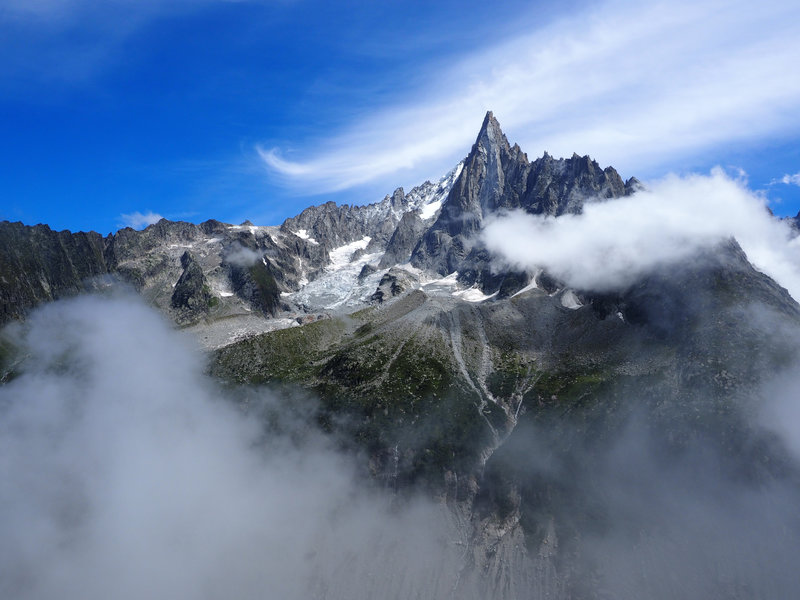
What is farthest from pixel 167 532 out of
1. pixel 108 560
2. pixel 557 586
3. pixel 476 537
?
pixel 557 586

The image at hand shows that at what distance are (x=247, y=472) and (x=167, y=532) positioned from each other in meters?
37.0

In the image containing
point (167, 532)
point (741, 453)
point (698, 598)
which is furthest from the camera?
point (167, 532)

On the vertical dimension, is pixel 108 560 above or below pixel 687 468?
above

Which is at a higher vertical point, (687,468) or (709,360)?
(709,360)

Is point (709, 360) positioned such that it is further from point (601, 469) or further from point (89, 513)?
point (89, 513)

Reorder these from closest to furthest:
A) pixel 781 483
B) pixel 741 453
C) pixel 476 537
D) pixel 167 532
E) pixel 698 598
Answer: pixel 698 598, pixel 781 483, pixel 741 453, pixel 476 537, pixel 167 532

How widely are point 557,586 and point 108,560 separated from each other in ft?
535

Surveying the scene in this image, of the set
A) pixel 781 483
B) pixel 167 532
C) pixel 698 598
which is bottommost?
pixel 698 598

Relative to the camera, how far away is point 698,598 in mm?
123250

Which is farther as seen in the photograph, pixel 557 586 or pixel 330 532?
pixel 330 532

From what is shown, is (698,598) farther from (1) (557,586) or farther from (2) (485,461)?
(2) (485,461)

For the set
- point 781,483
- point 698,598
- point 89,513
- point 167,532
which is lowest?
point 698,598

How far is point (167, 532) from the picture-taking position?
7426 inches

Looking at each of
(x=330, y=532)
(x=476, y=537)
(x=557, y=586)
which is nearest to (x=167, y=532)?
(x=330, y=532)
